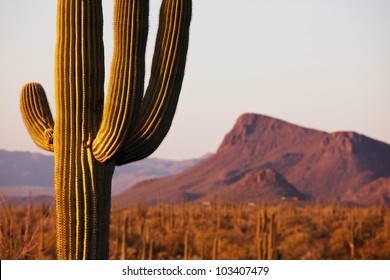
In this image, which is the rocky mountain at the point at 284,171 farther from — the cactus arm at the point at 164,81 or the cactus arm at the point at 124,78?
the cactus arm at the point at 124,78

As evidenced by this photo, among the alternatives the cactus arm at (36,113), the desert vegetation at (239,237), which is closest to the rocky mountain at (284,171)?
the desert vegetation at (239,237)

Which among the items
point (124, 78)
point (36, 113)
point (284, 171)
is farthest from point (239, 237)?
point (284, 171)

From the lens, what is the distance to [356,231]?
33.2m

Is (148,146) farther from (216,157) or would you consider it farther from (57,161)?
(216,157)

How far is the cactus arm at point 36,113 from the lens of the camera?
357 inches

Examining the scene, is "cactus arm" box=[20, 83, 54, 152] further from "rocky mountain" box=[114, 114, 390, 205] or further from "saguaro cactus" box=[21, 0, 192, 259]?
"rocky mountain" box=[114, 114, 390, 205]

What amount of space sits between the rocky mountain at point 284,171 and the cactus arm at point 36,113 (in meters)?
79.1

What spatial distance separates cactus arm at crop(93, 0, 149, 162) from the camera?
787 centimetres

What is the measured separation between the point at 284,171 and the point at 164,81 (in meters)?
109

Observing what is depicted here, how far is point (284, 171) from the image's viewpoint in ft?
380

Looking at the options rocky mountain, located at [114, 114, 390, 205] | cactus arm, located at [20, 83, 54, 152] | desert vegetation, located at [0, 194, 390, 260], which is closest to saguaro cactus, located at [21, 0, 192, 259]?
cactus arm, located at [20, 83, 54, 152]

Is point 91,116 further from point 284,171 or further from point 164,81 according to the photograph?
point 284,171

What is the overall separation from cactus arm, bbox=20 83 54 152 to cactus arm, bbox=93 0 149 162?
1.26 m
